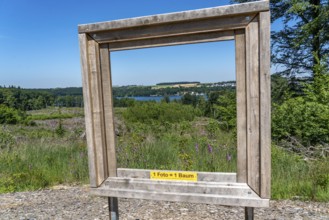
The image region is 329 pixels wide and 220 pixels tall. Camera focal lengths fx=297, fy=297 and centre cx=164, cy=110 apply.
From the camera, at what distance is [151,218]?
382cm

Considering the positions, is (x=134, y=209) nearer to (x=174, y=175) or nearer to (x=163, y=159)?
(x=163, y=159)

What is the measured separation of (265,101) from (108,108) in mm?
1285

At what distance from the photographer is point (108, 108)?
8.39 feet

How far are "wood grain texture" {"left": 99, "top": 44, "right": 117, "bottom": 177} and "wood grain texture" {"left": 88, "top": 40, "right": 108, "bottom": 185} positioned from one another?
3cm

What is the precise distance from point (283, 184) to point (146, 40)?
3531 mm

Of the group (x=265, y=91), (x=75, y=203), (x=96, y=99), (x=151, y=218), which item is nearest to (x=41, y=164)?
(x=75, y=203)

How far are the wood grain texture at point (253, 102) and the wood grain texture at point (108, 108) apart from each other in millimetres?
1141

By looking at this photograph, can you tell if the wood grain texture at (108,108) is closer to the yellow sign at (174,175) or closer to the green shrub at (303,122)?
the yellow sign at (174,175)

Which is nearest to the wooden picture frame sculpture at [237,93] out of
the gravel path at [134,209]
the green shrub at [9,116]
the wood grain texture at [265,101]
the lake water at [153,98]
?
the wood grain texture at [265,101]

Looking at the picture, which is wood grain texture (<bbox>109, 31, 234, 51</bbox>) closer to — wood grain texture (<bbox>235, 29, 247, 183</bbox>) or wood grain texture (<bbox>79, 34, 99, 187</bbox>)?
wood grain texture (<bbox>235, 29, 247, 183</bbox>)

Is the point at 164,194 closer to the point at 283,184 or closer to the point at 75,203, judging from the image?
the point at 75,203

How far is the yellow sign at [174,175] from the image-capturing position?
234 cm

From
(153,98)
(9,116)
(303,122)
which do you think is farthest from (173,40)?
(9,116)

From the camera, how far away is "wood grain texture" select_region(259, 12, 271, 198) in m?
2.00
